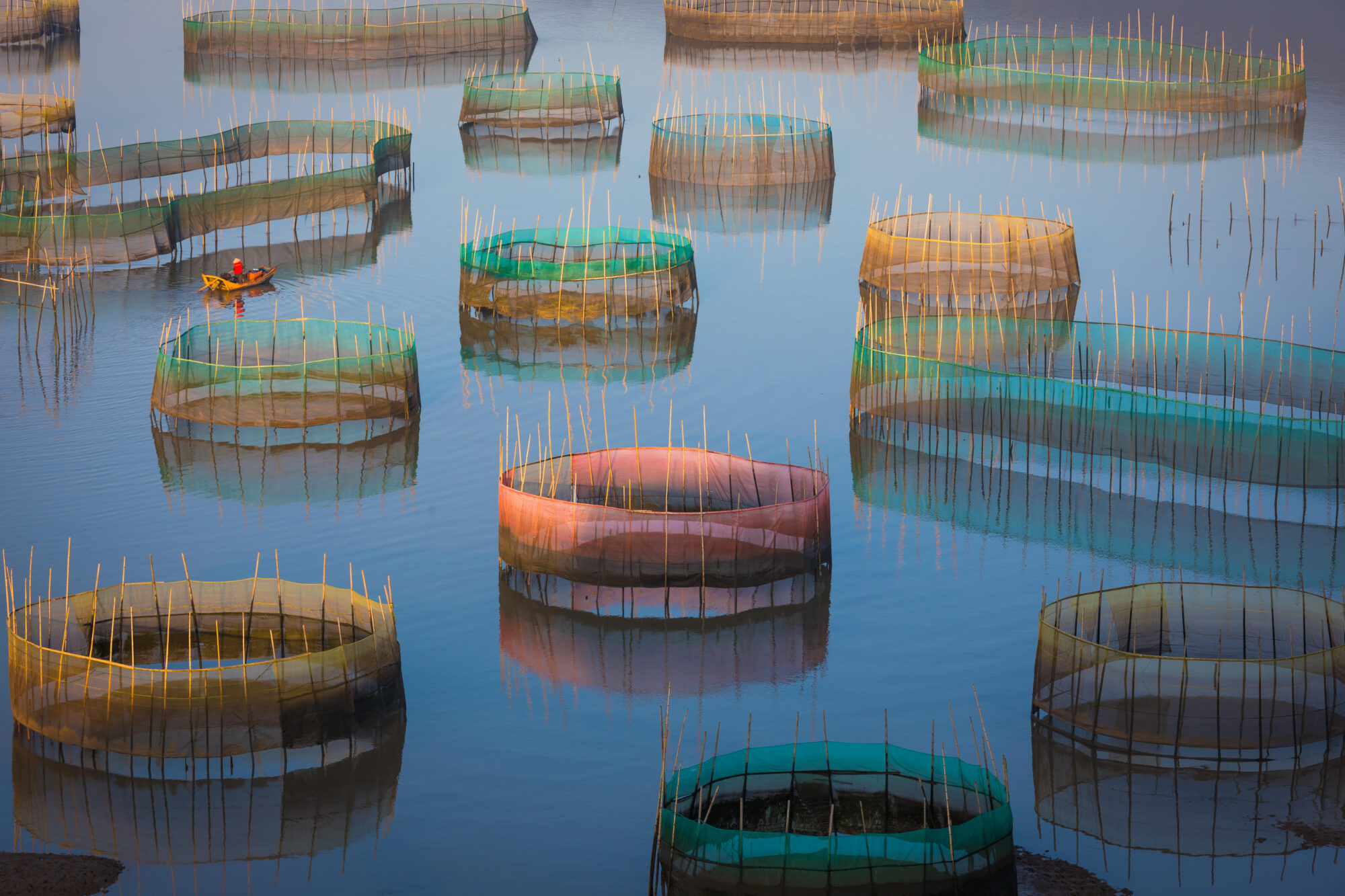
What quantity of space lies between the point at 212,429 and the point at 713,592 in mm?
7381

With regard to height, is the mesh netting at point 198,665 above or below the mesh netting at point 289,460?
below

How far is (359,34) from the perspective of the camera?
43.3m

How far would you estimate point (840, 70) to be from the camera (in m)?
42.1

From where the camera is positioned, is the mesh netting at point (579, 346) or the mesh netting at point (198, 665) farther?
the mesh netting at point (579, 346)

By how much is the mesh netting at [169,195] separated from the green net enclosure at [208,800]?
561 inches

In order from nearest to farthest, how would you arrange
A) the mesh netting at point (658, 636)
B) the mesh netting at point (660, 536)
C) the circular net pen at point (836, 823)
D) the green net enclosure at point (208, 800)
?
the circular net pen at point (836, 823) < the green net enclosure at point (208, 800) < the mesh netting at point (658, 636) < the mesh netting at point (660, 536)

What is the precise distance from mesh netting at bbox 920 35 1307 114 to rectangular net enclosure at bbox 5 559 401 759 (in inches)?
998

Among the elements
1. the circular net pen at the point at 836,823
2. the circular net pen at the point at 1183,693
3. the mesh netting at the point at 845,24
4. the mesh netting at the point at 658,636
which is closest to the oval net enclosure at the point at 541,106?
the mesh netting at the point at 845,24

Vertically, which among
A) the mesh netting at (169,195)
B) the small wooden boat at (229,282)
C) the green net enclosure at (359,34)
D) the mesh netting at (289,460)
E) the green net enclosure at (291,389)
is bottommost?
the mesh netting at (289,460)

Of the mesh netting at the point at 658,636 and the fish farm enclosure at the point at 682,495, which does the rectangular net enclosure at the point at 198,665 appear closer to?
the fish farm enclosure at the point at 682,495

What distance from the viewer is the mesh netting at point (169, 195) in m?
26.5

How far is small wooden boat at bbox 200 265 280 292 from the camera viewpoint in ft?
84.5

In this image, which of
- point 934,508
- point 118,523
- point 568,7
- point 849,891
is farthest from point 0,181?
point 568,7

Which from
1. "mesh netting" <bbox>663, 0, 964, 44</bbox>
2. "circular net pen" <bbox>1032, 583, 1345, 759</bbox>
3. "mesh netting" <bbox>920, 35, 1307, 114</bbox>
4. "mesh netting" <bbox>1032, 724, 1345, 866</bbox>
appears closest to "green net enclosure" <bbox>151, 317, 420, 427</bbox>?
"circular net pen" <bbox>1032, 583, 1345, 759</bbox>
